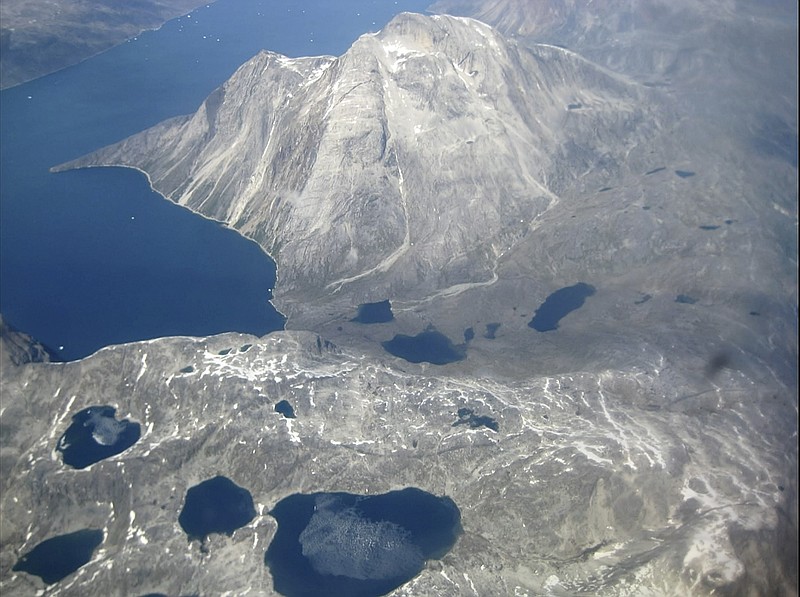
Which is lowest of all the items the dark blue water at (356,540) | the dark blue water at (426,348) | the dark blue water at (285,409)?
the dark blue water at (426,348)

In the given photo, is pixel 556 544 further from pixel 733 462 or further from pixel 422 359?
pixel 422 359

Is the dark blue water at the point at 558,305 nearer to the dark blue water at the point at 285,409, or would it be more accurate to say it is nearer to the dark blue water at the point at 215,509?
the dark blue water at the point at 285,409

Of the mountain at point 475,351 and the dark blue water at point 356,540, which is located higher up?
the mountain at point 475,351

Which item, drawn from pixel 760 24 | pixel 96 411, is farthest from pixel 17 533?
pixel 760 24

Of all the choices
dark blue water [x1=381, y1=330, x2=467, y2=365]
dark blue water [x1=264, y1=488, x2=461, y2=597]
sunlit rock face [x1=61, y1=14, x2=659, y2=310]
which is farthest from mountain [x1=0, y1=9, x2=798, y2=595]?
dark blue water [x1=381, y1=330, x2=467, y2=365]

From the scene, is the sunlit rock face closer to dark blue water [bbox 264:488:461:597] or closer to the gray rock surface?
the gray rock surface

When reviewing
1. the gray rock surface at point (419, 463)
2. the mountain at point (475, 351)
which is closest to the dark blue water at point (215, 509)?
the gray rock surface at point (419, 463)
